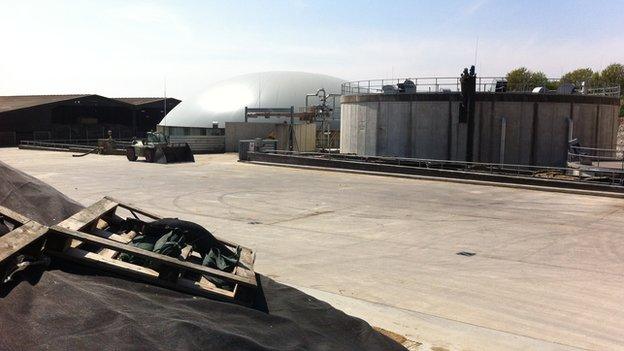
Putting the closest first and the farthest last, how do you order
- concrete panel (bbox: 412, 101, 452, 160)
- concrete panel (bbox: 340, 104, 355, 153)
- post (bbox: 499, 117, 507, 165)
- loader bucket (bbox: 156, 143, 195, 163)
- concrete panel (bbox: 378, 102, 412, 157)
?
post (bbox: 499, 117, 507, 165)
concrete panel (bbox: 412, 101, 452, 160)
concrete panel (bbox: 378, 102, 412, 157)
concrete panel (bbox: 340, 104, 355, 153)
loader bucket (bbox: 156, 143, 195, 163)

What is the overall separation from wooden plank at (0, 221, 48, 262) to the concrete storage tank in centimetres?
2868

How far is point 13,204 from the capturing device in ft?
22.0

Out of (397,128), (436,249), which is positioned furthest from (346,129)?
(436,249)

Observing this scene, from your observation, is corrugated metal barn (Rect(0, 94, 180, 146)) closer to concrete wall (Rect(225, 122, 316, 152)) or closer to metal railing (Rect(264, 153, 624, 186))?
concrete wall (Rect(225, 122, 316, 152))

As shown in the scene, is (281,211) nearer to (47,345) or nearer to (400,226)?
(400,226)

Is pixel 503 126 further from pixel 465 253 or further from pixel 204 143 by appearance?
pixel 204 143

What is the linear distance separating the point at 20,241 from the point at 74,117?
81317 mm

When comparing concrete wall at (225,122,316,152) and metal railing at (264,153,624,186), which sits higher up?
concrete wall at (225,122,316,152)

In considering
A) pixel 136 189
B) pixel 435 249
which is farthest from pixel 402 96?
pixel 435 249

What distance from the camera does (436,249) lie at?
11.9 meters

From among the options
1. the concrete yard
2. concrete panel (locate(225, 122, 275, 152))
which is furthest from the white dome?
the concrete yard

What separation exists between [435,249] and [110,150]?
132 feet

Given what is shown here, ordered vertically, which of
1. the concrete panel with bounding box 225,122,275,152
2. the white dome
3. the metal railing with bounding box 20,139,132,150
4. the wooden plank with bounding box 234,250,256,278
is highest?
the white dome

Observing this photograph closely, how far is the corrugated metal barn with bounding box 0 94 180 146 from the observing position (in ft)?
228
